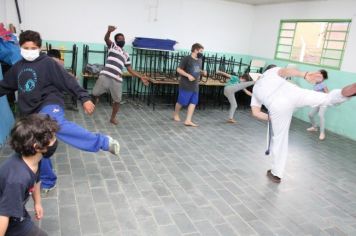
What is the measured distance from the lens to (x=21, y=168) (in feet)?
5.17

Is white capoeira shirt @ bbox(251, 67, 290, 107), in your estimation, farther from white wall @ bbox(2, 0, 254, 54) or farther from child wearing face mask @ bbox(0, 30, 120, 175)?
white wall @ bbox(2, 0, 254, 54)

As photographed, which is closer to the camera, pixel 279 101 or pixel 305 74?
pixel 305 74

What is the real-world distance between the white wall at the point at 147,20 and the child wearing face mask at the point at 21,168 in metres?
6.09

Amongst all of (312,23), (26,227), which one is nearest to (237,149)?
(26,227)

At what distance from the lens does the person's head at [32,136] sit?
1564 mm

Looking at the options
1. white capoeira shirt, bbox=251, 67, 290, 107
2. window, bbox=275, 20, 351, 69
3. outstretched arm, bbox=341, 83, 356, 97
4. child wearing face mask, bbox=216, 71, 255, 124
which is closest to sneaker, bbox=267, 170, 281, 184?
white capoeira shirt, bbox=251, 67, 290, 107

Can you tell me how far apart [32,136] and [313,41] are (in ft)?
24.5

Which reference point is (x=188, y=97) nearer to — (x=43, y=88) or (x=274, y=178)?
(x=274, y=178)

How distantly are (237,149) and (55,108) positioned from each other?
3095 mm

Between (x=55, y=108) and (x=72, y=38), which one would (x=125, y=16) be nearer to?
(x=72, y=38)

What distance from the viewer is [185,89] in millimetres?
5969

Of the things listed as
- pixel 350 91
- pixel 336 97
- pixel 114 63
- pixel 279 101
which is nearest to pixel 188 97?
pixel 114 63

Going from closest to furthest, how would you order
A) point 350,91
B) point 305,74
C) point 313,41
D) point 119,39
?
point 350,91, point 305,74, point 119,39, point 313,41

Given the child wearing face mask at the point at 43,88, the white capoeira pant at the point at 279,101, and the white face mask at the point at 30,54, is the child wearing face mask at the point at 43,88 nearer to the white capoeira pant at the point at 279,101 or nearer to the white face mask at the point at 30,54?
the white face mask at the point at 30,54
